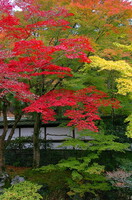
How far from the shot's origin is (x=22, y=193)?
284 inches

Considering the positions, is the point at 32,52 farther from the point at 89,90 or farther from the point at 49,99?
the point at 89,90

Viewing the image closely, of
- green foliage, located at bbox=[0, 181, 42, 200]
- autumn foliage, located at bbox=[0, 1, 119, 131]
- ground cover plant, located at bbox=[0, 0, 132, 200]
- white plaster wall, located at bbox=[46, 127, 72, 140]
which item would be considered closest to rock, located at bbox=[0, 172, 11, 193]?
ground cover plant, located at bbox=[0, 0, 132, 200]

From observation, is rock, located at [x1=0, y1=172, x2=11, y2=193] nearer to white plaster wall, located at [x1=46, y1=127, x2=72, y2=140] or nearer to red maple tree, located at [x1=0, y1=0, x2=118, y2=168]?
red maple tree, located at [x1=0, y1=0, x2=118, y2=168]

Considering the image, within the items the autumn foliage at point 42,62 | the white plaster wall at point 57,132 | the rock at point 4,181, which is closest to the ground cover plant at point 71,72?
the autumn foliage at point 42,62

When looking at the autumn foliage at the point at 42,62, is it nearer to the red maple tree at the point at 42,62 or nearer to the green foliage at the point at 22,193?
the red maple tree at the point at 42,62

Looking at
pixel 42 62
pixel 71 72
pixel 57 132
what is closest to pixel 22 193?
pixel 42 62

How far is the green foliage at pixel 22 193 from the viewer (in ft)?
23.0

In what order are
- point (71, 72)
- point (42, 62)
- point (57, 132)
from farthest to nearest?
point (57, 132), point (71, 72), point (42, 62)

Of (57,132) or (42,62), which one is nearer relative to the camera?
(42,62)

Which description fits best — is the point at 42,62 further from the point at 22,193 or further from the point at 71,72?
the point at 22,193

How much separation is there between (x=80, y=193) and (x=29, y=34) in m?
5.92

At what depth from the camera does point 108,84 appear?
976cm

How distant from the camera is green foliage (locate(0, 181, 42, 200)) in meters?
7.01

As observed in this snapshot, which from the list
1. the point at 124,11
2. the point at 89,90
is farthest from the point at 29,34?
the point at 124,11
